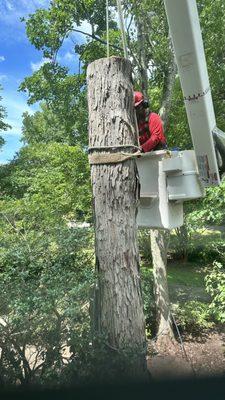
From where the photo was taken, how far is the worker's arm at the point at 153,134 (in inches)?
96.0

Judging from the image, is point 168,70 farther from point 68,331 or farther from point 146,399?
point 146,399

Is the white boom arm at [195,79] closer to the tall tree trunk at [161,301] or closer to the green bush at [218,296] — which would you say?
the green bush at [218,296]

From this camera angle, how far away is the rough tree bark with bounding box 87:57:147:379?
217cm


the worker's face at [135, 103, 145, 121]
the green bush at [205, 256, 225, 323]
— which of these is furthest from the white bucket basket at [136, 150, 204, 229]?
the green bush at [205, 256, 225, 323]

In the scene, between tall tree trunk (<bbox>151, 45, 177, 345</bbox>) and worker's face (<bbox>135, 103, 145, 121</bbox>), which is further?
tall tree trunk (<bbox>151, 45, 177, 345</bbox>)

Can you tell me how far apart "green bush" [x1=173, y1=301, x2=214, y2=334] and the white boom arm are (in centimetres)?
443

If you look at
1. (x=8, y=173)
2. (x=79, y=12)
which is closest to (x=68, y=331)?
(x=79, y=12)

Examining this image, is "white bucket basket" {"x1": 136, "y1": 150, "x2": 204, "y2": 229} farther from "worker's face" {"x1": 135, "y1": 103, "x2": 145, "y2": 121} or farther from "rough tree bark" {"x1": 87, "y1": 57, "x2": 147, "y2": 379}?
"worker's face" {"x1": 135, "y1": 103, "x2": 145, "y2": 121}

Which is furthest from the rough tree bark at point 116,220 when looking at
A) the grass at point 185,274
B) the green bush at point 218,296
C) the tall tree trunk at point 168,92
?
the grass at point 185,274

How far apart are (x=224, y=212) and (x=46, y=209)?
2.62 m

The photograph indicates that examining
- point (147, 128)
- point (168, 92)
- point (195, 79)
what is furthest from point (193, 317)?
point (195, 79)

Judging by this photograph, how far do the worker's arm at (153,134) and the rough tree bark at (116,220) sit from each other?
0.20 m

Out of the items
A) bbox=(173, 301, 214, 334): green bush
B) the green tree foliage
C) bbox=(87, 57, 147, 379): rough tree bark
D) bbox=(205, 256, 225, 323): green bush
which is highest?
the green tree foliage

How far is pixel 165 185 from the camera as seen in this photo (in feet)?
7.25
